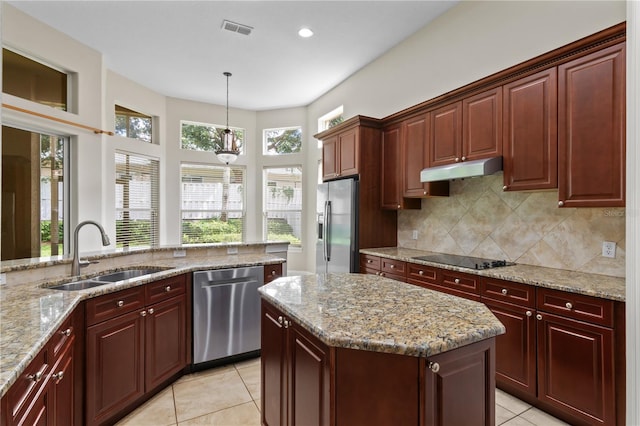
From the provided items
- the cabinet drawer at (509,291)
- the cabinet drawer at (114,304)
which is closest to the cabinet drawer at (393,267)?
the cabinet drawer at (509,291)

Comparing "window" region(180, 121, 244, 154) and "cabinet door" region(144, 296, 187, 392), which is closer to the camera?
"cabinet door" region(144, 296, 187, 392)

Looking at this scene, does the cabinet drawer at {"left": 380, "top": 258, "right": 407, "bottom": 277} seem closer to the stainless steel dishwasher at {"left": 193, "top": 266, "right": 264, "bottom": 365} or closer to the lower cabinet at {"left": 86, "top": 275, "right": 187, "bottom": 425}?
the stainless steel dishwasher at {"left": 193, "top": 266, "right": 264, "bottom": 365}

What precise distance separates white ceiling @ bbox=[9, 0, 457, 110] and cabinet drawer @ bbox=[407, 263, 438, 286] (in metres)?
2.69

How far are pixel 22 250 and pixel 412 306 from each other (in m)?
4.31

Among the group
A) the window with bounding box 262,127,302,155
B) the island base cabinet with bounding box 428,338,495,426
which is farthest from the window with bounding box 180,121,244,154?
the island base cabinet with bounding box 428,338,495,426

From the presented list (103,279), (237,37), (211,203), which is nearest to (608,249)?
(103,279)

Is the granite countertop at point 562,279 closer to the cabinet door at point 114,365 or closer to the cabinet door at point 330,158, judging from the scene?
the cabinet door at point 330,158

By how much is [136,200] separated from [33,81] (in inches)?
82.8

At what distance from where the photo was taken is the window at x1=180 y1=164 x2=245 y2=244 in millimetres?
5941

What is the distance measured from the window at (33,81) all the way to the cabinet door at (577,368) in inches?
211

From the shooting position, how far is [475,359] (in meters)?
1.24

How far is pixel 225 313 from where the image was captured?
9.34 ft

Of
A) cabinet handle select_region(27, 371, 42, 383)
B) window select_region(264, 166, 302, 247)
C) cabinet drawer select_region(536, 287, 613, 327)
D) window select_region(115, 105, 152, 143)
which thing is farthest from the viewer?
window select_region(264, 166, 302, 247)

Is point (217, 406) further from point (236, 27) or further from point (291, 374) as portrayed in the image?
point (236, 27)
